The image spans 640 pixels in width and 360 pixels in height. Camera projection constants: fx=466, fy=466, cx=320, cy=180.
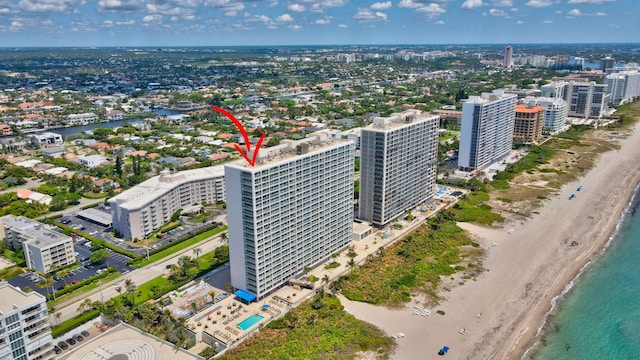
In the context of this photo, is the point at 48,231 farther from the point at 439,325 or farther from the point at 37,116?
the point at 37,116

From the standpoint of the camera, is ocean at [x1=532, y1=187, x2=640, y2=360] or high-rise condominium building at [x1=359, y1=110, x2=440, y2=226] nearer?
ocean at [x1=532, y1=187, x2=640, y2=360]

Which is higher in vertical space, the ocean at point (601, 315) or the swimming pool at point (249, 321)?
the swimming pool at point (249, 321)

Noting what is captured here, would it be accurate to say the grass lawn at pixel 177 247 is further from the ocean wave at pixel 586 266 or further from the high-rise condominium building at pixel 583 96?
the high-rise condominium building at pixel 583 96

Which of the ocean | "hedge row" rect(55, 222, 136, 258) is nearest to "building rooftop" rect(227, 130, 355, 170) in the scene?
"hedge row" rect(55, 222, 136, 258)

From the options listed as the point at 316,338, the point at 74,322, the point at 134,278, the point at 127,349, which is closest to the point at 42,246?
the point at 134,278

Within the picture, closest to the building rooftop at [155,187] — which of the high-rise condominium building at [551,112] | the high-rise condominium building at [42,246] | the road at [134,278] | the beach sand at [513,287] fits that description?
the high-rise condominium building at [42,246]

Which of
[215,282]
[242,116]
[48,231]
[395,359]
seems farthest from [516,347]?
[242,116]

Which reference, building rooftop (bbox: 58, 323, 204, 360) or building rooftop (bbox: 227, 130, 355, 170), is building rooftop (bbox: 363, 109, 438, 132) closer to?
building rooftop (bbox: 227, 130, 355, 170)
